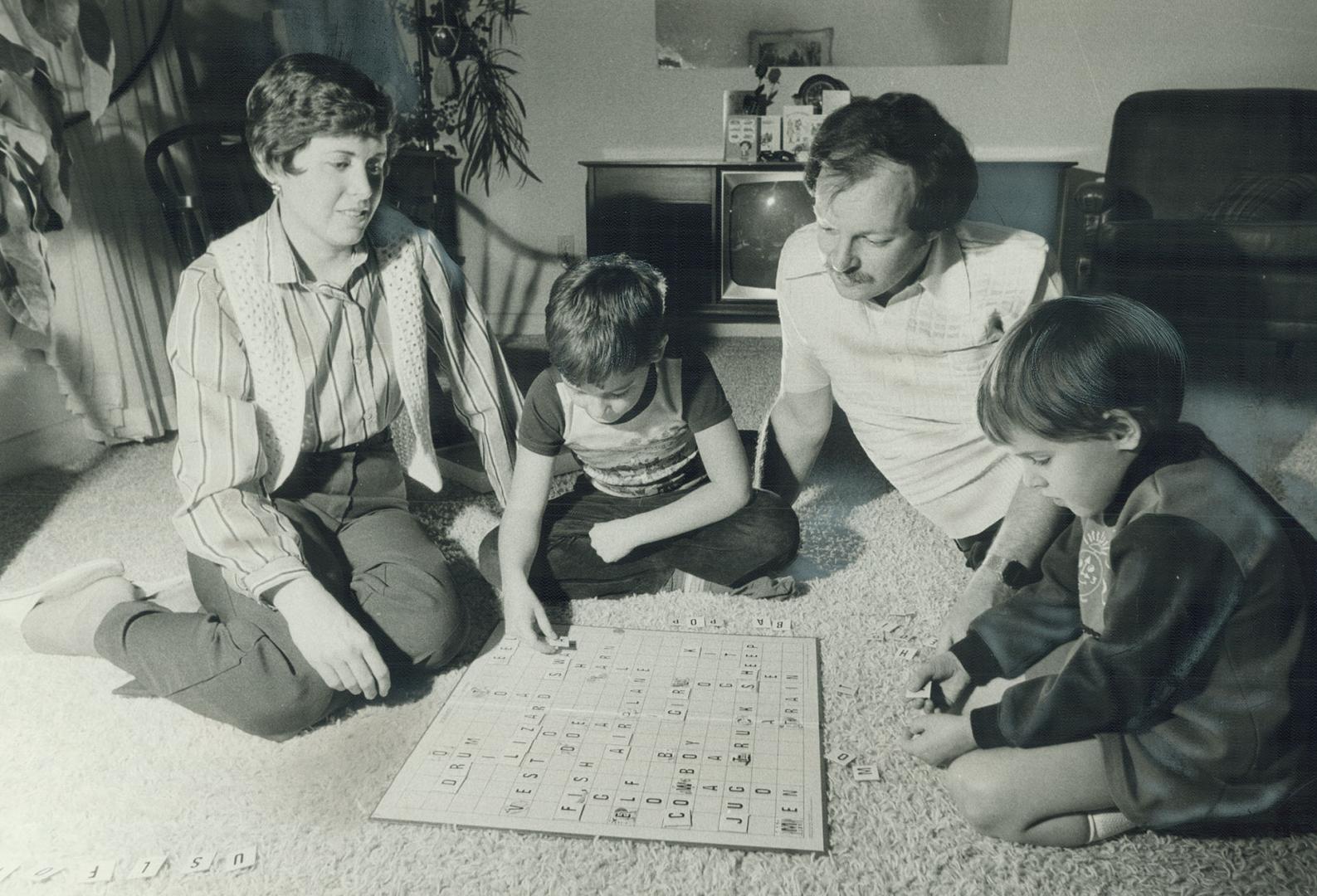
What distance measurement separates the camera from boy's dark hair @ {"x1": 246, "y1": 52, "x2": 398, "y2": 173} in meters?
0.73

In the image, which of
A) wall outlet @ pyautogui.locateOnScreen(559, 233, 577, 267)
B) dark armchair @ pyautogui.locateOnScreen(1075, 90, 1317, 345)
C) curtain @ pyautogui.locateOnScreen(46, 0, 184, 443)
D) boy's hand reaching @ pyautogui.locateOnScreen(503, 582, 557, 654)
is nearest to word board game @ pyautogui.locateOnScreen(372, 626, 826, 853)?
boy's hand reaching @ pyautogui.locateOnScreen(503, 582, 557, 654)

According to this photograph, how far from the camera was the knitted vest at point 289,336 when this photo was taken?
32.6 inches

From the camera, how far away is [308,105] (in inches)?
29.0

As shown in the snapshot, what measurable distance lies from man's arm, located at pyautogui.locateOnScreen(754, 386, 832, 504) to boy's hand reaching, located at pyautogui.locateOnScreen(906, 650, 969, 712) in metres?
0.38

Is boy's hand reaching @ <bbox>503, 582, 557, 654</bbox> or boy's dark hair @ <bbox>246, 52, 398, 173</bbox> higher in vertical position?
boy's dark hair @ <bbox>246, 52, 398, 173</bbox>

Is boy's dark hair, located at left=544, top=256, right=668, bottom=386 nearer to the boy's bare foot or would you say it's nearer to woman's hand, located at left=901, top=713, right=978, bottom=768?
woman's hand, located at left=901, top=713, right=978, bottom=768

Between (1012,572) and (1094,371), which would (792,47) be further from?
(1012,572)

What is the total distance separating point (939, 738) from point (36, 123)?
957mm

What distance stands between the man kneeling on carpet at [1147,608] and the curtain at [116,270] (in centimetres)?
85

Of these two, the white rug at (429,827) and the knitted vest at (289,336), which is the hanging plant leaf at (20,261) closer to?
the knitted vest at (289,336)

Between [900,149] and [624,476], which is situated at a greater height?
[900,149]

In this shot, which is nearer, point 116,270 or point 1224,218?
point 1224,218

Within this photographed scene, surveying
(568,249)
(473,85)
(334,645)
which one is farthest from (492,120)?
(334,645)

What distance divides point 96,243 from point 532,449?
1.95 ft
